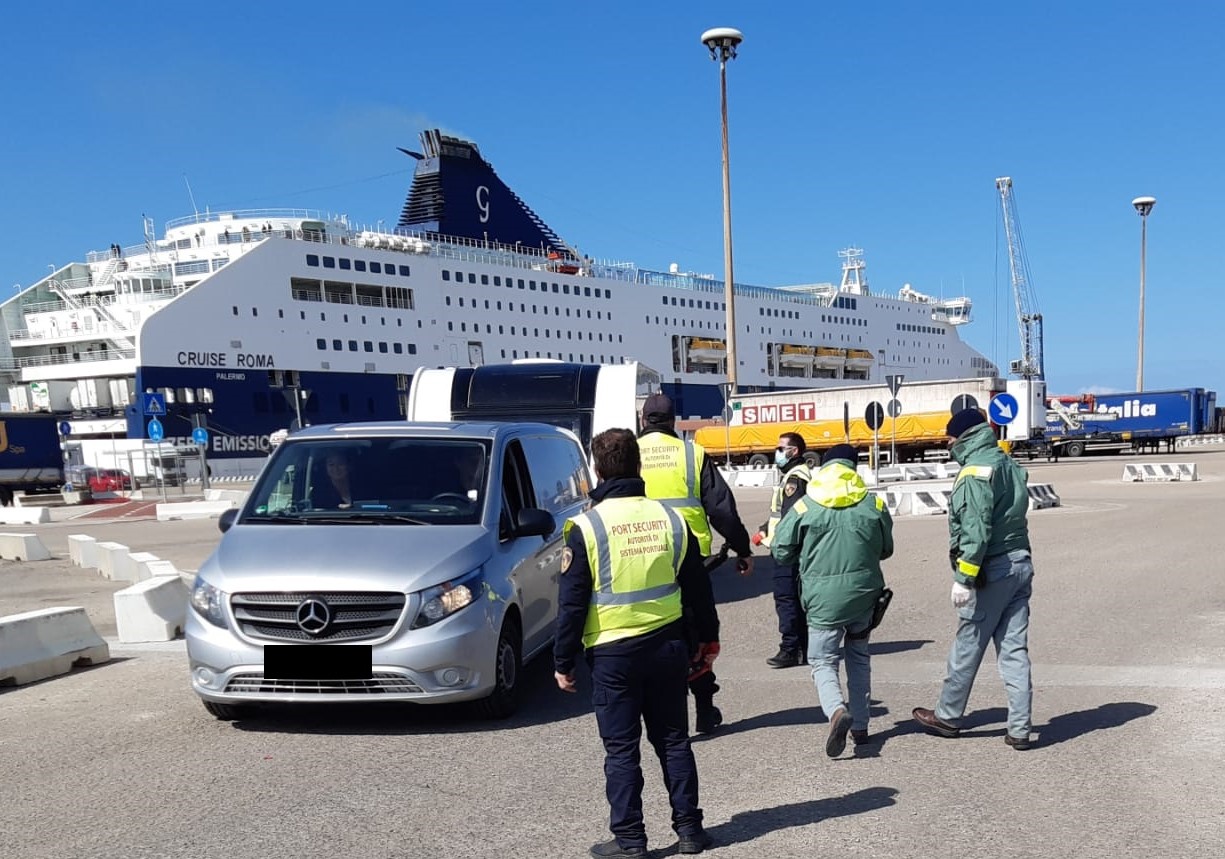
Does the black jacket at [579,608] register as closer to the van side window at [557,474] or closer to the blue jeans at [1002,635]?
the blue jeans at [1002,635]

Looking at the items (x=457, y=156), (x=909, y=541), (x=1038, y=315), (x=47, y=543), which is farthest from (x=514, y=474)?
(x=1038, y=315)

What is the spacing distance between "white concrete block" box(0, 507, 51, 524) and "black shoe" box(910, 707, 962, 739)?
24524 millimetres

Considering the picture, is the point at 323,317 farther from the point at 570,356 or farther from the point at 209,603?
the point at 209,603

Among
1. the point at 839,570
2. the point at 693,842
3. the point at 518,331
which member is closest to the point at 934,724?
the point at 839,570

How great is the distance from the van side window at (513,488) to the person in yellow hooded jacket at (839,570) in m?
1.85

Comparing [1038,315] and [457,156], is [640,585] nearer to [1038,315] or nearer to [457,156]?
[457,156]

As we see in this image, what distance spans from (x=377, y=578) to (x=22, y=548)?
13.4m

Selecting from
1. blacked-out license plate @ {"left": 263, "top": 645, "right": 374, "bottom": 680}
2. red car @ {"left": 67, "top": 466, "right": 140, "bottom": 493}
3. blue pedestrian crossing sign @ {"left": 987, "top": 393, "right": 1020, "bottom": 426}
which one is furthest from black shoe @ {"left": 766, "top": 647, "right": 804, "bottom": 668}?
red car @ {"left": 67, "top": 466, "right": 140, "bottom": 493}

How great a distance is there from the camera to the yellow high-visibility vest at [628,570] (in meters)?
3.57

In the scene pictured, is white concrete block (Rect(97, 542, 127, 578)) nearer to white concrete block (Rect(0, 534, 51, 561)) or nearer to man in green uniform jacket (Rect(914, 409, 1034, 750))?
white concrete block (Rect(0, 534, 51, 561))

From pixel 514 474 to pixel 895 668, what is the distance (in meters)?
2.84

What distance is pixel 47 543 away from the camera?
19484 millimetres

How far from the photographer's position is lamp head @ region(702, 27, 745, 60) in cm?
3156

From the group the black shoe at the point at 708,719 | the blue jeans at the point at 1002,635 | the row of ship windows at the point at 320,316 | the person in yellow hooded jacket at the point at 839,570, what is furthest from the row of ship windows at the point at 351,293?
the blue jeans at the point at 1002,635
